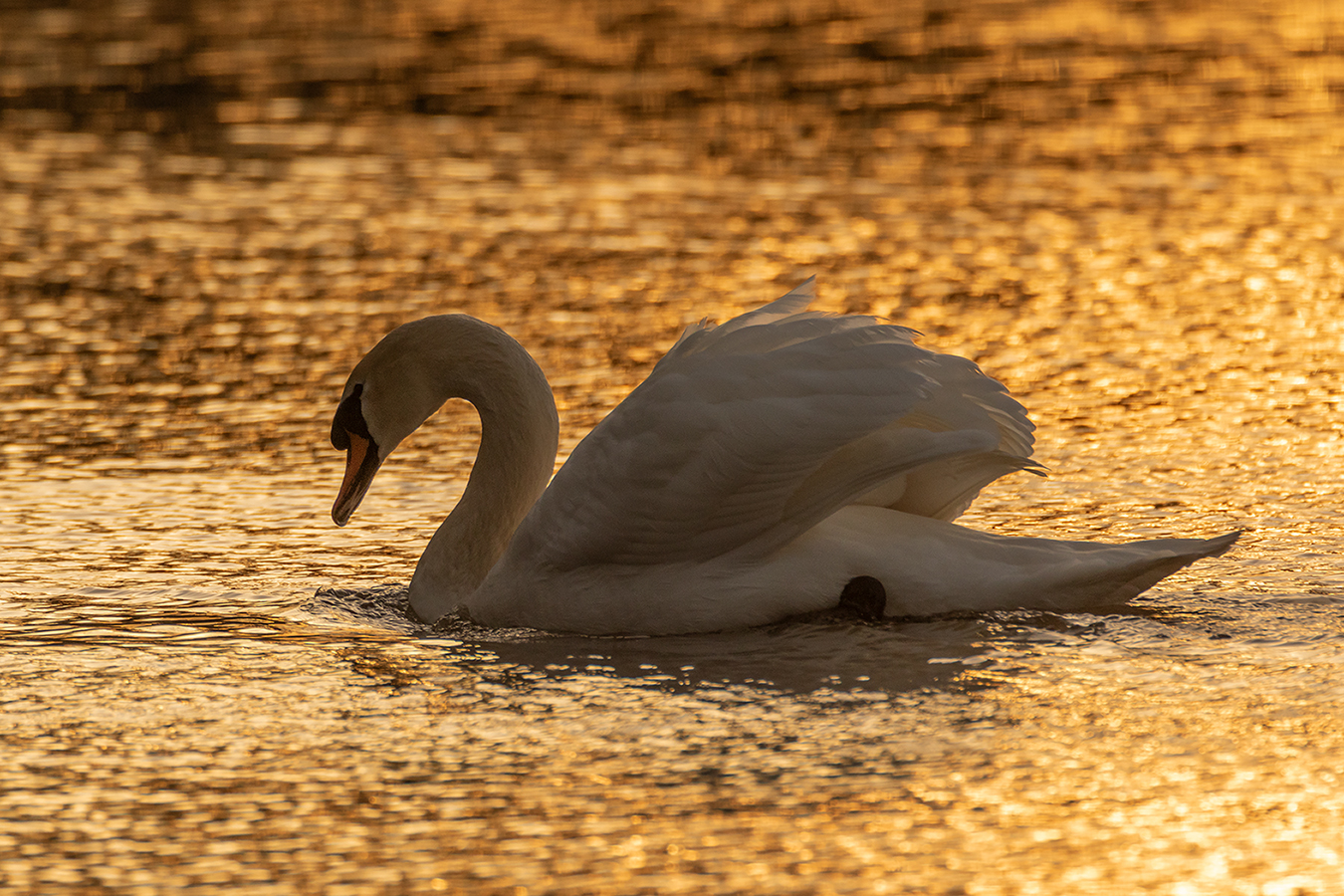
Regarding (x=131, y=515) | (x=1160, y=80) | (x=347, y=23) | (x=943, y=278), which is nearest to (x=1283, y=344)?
(x=943, y=278)

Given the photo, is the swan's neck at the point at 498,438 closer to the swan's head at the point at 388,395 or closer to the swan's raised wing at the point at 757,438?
the swan's head at the point at 388,395

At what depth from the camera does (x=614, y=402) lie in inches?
338

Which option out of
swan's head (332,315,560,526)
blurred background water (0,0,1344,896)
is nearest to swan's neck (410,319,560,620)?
swan's head (332,315,560,526)

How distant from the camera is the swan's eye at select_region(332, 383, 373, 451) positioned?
666 cm

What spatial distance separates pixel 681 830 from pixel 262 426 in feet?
15.1

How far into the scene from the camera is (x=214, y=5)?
2042 cm

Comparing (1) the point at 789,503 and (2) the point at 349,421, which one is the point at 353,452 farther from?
(1) the point at 789,503

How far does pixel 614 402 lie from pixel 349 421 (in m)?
2.06

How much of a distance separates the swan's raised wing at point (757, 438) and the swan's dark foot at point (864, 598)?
219 millimetres

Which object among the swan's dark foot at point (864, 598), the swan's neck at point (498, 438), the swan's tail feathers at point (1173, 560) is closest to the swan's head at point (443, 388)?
the swan's neck at point (498, 438)

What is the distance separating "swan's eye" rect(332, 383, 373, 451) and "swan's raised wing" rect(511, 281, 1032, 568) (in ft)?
3.06

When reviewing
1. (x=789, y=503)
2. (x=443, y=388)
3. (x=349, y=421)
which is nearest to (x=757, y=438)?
(x=789, y=503)

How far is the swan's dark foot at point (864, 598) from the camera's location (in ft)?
19.1

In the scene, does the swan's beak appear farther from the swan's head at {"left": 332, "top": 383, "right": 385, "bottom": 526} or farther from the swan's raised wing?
the swan's raised wing
